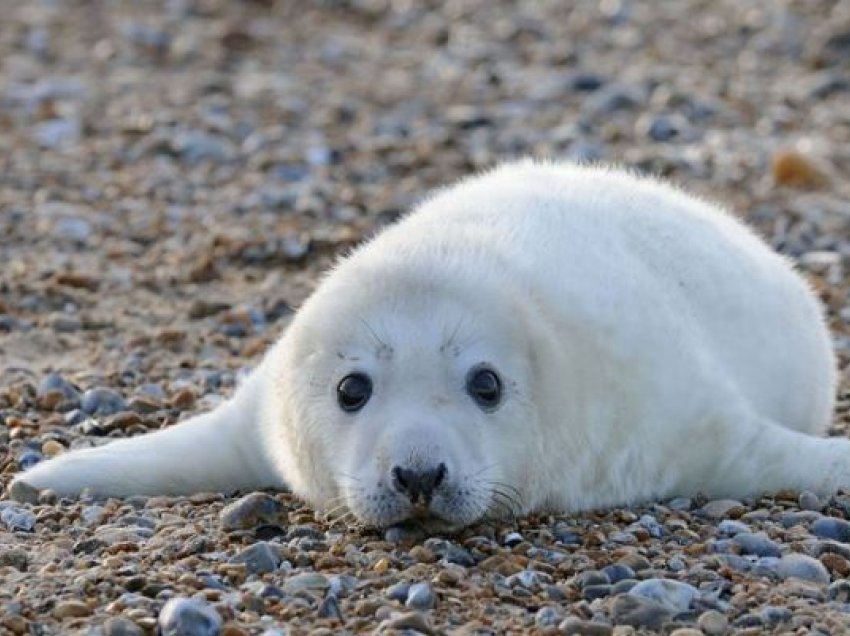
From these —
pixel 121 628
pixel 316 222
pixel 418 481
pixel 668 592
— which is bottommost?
pixel 121 628

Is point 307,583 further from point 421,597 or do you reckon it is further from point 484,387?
point 484,387

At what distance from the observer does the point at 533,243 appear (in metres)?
5.43

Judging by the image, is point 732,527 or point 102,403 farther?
point 102,403

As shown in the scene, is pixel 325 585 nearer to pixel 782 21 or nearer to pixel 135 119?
pixel 135 119

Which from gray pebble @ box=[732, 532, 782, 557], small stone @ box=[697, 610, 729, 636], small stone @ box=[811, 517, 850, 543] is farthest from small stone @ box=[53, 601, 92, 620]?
small stone @ box=[811, 517, 850, 543]

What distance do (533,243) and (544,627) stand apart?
Result: 1428 mm

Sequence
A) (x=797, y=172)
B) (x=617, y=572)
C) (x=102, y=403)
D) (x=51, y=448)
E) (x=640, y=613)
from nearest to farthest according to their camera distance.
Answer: (x=640, y=613)
(x=617, y=572)
(x=51, y=448)
(x=102, y=403)
(x=797, y=172)

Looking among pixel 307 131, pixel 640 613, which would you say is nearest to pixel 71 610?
pixel 640 613

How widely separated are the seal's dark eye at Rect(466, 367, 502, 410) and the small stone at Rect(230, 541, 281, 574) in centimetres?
60

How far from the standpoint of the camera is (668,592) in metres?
4.43

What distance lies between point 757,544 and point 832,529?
0.83ft

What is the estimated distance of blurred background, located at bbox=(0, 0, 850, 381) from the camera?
780cm

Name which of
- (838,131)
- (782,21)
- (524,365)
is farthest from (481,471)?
(782,21)

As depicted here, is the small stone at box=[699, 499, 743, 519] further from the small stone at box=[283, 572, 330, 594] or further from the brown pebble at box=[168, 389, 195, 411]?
the brown pebble at box=[168, 389, 195, 411]
